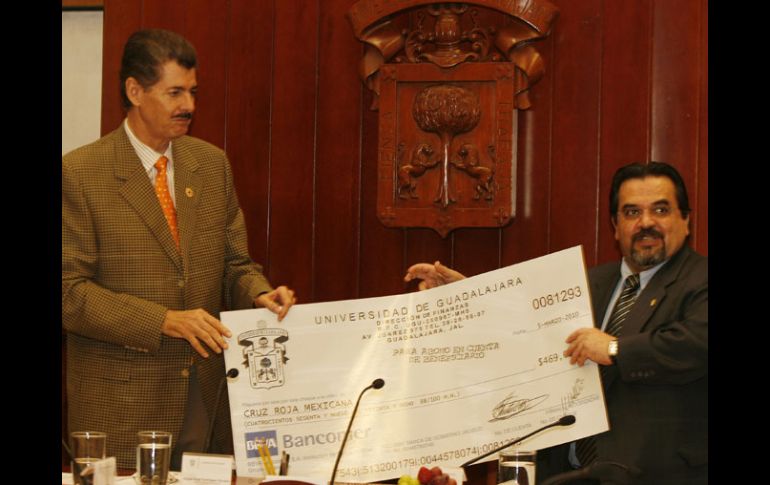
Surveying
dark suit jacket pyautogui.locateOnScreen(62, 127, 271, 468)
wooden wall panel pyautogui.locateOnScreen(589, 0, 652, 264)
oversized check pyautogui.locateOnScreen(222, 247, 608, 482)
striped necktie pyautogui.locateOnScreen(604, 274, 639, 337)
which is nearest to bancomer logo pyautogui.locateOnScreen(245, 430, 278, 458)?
oversized check pyautogui.locateOnScreen(222, 247, 608, 482)

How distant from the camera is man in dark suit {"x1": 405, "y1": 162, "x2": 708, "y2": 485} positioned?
2656mm

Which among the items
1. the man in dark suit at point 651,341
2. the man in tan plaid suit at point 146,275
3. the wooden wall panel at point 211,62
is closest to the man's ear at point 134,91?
the man in tan plaid suit at point 146,275

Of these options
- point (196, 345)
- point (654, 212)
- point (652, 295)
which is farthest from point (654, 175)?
point (196, 345)

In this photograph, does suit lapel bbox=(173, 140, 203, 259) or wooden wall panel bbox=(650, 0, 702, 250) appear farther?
wooden wall panel bbox=(650, 0, 702, 250)

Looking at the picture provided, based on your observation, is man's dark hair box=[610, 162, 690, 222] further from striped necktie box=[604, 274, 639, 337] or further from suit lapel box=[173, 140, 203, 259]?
suit lapel box=[173, 140, 203, 259]

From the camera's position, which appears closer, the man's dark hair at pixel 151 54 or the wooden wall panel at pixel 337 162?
the man's dark hair at pixel 151 54

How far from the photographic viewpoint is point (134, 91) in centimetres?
314

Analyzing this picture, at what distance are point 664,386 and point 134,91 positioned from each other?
194cm

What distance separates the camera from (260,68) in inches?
155

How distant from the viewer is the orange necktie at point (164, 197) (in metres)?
3.11

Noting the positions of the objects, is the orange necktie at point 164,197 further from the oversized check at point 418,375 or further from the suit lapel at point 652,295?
the suit lapel at point 652,295

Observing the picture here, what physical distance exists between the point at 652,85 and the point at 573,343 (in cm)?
136

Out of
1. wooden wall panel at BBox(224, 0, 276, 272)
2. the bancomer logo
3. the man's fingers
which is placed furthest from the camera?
wooden wall panel at BBox(224, 0, 276, 272)

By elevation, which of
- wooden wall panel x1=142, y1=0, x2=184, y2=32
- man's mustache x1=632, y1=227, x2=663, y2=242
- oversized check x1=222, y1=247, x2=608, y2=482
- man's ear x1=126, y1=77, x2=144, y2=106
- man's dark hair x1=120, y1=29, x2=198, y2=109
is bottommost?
oversized check x1=222, y1=247, x2=608, y2=482
